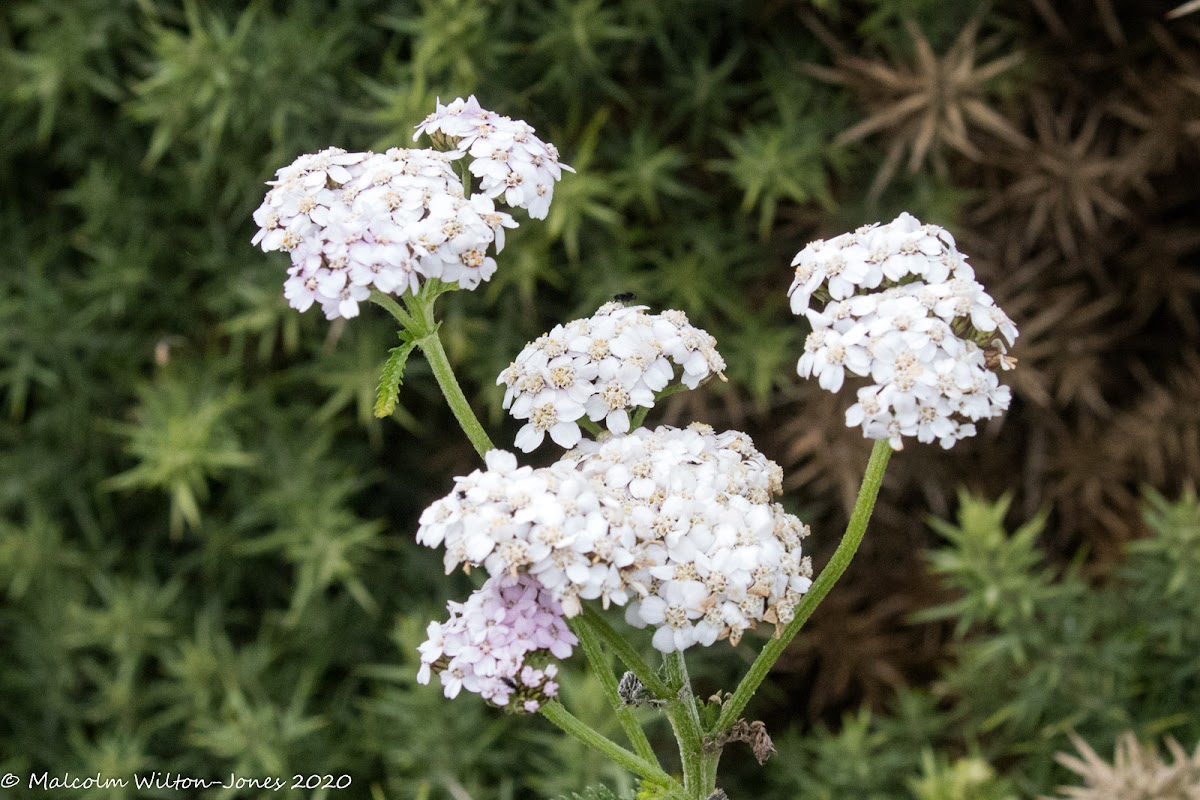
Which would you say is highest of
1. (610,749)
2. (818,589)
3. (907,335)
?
(907,335)

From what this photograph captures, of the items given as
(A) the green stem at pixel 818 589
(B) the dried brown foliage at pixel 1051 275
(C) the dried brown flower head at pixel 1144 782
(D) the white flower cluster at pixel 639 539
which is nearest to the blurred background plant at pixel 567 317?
(B) the dried brown foliage at pixel 1051 275

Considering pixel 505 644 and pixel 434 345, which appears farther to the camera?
pixel 434 345

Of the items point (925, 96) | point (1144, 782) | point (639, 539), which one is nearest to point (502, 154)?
point (639, 539)

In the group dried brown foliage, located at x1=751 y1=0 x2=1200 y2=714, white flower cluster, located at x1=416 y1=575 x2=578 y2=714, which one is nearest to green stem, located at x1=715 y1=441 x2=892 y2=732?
white flower cluster, located at x1=416 y1=575 x2=578 y2=714

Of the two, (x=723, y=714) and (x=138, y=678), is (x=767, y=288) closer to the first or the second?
(x=723, y=714)

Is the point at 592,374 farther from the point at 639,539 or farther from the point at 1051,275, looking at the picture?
the point at 1051,275

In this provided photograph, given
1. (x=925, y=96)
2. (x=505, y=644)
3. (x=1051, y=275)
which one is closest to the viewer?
(x=505, y=644)

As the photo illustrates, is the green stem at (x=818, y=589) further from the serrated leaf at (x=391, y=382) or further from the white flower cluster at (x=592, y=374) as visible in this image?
the serrated leaf at (x=391, y=382)
